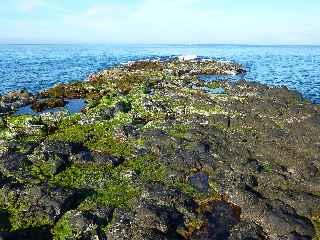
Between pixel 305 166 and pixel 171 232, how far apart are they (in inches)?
478

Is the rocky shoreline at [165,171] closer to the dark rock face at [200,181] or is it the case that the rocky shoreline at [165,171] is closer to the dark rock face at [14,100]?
the dark rock face at [200,181]

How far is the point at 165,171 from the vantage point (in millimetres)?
31234

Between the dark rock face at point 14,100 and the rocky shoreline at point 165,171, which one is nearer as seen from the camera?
the rocky shoreline at point 165,171

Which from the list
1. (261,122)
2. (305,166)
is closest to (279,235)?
(305,166)

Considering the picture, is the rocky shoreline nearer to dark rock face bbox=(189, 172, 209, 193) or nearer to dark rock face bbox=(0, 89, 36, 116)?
dark rock face bbox=(189, 172, 209, 193)

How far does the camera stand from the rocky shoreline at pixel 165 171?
83.0 ft

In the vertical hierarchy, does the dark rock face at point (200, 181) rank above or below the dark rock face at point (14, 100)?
above

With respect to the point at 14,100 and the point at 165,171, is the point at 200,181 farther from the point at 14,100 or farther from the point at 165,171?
the point at 14,100

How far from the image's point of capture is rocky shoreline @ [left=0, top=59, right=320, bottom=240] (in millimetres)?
25297

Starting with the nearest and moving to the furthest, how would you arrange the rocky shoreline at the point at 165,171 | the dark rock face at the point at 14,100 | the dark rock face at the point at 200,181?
the rocky shoreline at the point at 165,171 → the dark rock face at the point at 200,181 → the dark rock face at the point at 14,100

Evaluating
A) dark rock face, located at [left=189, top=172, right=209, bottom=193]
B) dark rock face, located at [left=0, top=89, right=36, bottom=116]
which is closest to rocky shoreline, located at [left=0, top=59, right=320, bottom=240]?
dark rock face, located at [left=189, top=172, right=209, bottom=193]

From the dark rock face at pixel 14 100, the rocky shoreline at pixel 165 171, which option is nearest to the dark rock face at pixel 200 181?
the rocky shoreline at pixel 165 171

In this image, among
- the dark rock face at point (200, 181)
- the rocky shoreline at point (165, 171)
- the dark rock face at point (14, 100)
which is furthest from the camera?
the dark rock face at point (14, 100)

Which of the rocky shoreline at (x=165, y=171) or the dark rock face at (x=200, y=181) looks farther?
the dark rock face at (x=200, y=181)
